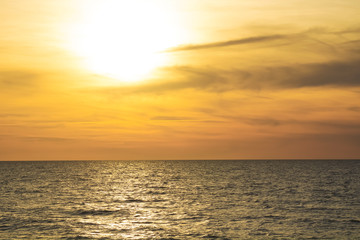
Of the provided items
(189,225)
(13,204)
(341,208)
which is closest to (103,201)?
(13,204)

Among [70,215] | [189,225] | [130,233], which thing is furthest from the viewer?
[70,215]

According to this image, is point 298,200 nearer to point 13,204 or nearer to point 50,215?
point 50,215

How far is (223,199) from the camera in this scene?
2766 inches

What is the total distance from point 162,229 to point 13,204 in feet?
101

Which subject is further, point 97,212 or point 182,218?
point 97,212

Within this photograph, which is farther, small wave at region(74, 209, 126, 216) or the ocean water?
small wave at region(74, 209, 126, 216)

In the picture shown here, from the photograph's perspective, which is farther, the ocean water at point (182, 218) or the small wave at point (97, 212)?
the small wave at point (97, 212)

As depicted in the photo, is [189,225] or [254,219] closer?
[189,225]

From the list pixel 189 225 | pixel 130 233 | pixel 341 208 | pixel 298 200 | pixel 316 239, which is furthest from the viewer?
pixel 298 200

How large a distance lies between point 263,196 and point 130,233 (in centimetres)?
3962

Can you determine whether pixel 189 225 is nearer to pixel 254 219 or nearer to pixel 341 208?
pixel 254 219

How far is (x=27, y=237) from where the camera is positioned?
3847 cm

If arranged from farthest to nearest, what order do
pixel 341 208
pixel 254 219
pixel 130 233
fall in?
pixel 341 208 → pixel 254 219 → pixel 130 233

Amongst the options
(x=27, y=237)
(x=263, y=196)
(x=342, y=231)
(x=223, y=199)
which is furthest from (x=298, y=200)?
(x=27, y=237)
